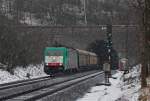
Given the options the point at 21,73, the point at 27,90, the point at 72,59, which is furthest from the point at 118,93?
the point at 72,59

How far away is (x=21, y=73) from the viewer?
45375mm

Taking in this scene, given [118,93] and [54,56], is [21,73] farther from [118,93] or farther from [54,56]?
[118,93]

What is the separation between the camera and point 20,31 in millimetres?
50625

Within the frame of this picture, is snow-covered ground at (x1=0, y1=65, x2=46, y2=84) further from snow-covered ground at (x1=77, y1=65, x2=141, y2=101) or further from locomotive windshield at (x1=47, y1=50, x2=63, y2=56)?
snow-covered ground at (x1=77, y1=65, x2=141, y2=101)

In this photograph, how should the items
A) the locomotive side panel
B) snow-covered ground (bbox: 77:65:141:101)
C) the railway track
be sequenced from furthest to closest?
the locomotive side panel → the railway track → snow-covered ground (bbox: 77:65:141:101)

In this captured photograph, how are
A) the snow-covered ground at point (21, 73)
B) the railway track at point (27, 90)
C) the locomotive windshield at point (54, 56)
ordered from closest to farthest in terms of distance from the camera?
1. the railway track at point (27, 90)
2. the snow-covered ground at point (21, 73)
3. the locomotive windshield at point (54, 56)

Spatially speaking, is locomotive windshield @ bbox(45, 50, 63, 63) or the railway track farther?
locomotive windshield @ bbox(45, 50, 63, 63)

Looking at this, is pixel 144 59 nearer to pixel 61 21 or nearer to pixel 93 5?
pixel 61 21

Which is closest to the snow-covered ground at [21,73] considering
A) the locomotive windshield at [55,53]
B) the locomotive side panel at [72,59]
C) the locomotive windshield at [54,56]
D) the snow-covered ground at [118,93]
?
the locomotive windshield at [54,56]

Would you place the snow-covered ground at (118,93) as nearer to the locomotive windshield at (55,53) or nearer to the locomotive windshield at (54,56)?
the locomotive windshield at (54,56)

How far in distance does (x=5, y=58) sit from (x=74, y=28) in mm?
36060

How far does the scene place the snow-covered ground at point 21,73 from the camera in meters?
38.6

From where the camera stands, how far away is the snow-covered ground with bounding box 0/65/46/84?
38.6 metres

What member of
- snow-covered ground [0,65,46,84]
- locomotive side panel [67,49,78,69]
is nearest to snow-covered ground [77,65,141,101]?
snow-covered ground [0,65,46,84]
